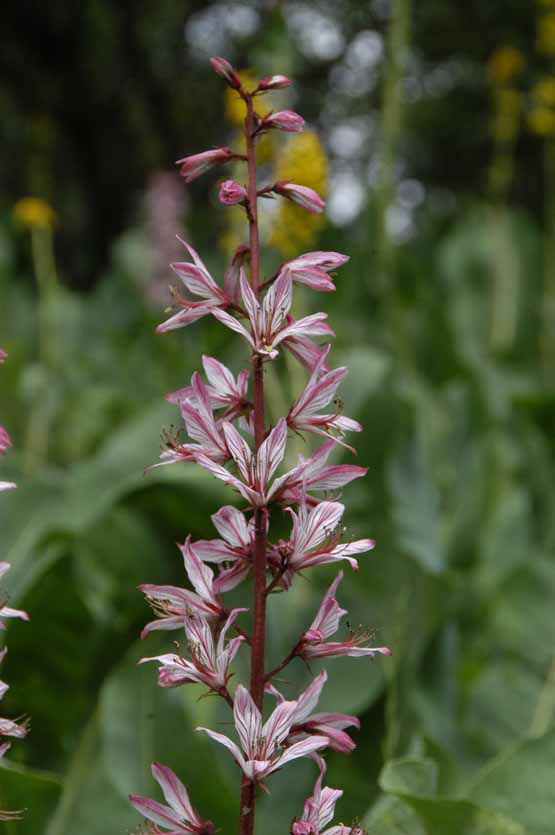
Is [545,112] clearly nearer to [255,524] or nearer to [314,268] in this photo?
[314,268]

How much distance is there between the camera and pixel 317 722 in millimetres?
895

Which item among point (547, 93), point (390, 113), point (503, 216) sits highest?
point (547, 93)

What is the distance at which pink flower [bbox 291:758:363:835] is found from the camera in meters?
0.82

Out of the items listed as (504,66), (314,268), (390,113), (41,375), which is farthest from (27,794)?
(504,66)

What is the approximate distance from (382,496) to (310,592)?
0.55 metres

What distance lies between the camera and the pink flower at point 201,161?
0.91 metres

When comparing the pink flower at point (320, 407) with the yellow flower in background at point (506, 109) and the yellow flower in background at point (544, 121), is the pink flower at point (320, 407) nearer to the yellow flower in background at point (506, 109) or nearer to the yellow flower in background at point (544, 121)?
the yellow flower in background at point (544, 121)

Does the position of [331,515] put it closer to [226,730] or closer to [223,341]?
[226,730]

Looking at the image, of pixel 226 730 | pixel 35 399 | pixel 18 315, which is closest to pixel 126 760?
pixel 226 730

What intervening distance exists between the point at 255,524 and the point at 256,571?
0.04 m

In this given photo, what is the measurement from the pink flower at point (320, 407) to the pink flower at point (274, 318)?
3cm

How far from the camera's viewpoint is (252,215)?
2.91 feet

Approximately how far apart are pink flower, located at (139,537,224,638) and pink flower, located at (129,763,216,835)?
4.3 inches

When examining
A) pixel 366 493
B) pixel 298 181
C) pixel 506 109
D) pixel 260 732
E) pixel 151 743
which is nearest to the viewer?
pixel 260 732
